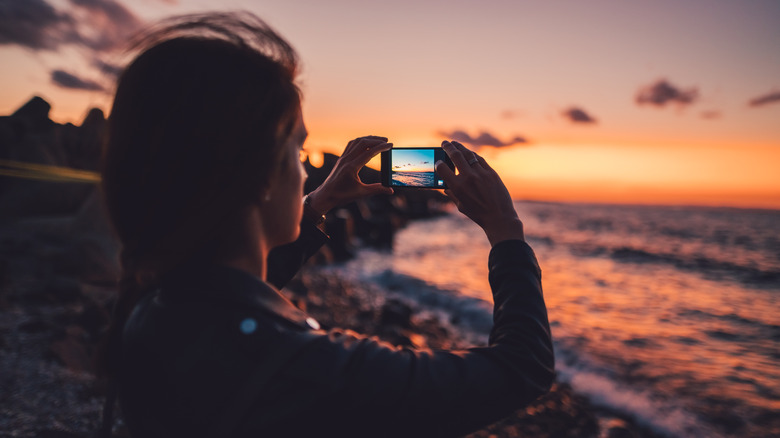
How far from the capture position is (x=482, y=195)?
118 cm

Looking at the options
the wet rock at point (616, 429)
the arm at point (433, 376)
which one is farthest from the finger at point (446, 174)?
the wet rock at point (616, 429)

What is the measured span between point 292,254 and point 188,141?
0.72 m

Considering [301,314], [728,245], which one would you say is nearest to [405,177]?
[301,314]

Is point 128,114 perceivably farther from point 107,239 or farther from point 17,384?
point 107,239

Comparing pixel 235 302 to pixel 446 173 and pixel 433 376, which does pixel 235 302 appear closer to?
pixel 433 376

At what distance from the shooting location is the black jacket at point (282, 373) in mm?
764

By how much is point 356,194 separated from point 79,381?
4.04 metres

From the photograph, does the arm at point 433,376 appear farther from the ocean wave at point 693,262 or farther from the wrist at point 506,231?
the ocean wave at point 693,262

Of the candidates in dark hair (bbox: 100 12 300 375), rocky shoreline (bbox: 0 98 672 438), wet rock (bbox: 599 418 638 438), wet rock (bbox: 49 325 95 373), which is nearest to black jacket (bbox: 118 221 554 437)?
dark hair (bbox: 100 12 300 375)

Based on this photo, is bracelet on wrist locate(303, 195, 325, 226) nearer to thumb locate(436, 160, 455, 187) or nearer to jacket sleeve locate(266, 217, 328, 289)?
jacket sleeve locate(266, 217, 328, 289)

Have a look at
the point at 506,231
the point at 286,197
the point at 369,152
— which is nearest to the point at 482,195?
the point at 506,231

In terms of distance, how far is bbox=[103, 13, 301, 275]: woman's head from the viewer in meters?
0.84

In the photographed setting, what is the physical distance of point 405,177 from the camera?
1972mm

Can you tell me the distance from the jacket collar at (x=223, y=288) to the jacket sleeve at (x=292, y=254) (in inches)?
22.3
